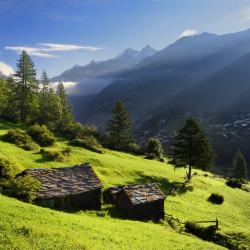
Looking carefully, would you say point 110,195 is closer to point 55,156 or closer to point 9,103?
point 55,156

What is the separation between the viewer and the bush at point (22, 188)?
15898mm

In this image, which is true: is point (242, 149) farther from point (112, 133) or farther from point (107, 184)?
point (107, 184)

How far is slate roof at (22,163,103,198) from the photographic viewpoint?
17.7 m

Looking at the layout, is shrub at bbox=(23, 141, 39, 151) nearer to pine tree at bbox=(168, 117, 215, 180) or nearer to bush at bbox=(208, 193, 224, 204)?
pine tree at bbox=(168, 117, 215, 180)

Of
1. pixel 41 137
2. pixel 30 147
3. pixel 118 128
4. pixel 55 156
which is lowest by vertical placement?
pixel 55 156

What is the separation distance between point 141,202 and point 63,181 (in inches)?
328

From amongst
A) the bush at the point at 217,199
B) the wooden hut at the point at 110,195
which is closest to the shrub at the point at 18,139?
the wooden hut at the point at 110,195

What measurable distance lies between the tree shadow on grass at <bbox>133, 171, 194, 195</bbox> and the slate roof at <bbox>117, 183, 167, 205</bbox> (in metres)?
10.4

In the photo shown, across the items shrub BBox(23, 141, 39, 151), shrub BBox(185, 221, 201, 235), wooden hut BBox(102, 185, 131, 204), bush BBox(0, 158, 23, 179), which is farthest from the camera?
shrub BBox(23, 141, 39, 151)

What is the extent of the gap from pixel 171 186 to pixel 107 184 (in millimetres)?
13753

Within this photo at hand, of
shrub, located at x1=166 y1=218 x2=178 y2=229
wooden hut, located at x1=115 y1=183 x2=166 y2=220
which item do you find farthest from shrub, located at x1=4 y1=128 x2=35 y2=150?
shrub, located at x1=166 y1=218 x2=178 y2=229

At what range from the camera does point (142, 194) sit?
70.0 feet

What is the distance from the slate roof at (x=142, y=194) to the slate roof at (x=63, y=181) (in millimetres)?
3396

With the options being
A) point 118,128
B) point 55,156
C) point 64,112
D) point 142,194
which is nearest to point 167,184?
point 142,194
